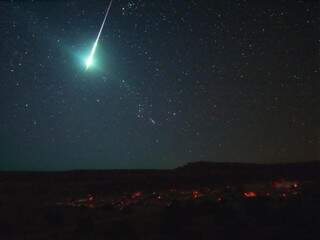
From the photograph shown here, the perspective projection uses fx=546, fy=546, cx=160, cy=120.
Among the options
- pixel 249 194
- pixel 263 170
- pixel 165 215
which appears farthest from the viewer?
pixel 263 170

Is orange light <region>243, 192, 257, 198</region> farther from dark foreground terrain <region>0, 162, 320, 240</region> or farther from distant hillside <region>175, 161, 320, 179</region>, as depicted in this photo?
distant hillside <region>175, 161, 320, 179</region>

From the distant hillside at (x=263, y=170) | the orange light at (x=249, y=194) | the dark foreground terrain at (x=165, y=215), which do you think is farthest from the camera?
the distant hillside at (x=263, y=170)

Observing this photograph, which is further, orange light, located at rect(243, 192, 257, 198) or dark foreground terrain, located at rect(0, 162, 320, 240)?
orange light, located at rect(243, 192, 257, 198)

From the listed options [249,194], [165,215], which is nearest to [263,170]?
[249,194]

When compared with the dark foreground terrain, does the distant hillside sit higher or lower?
higher

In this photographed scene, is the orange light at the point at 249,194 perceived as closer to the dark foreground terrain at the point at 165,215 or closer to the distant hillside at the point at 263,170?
the dark foreground terrain at the point at 165,215

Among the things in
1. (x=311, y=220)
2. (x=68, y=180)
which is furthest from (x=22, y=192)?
(x=311, y=220)

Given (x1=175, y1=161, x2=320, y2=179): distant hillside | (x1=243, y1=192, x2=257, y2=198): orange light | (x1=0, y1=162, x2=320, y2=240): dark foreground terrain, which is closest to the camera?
(x1=0, y1=162, x2=320, y2=240): dark foreground terrain

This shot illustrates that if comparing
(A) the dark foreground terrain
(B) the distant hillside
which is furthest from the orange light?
(B) the distant hillside

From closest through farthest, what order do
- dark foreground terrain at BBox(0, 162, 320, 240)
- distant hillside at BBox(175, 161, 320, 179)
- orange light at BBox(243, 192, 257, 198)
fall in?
1. dark foreground terrain at BBox(0, 162, 320, 240)
2. orange light at BBox(243, 192, 257, 198)
3. distant hillside at BBox(175, 161, 320, 179)

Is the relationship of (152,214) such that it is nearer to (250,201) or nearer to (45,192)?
(250,201)

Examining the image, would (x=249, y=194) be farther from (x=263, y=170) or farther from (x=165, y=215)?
(x=263, y=170)

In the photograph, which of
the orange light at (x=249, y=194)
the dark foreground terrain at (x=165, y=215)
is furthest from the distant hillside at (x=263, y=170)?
the orange light at (x=249, y=194)
